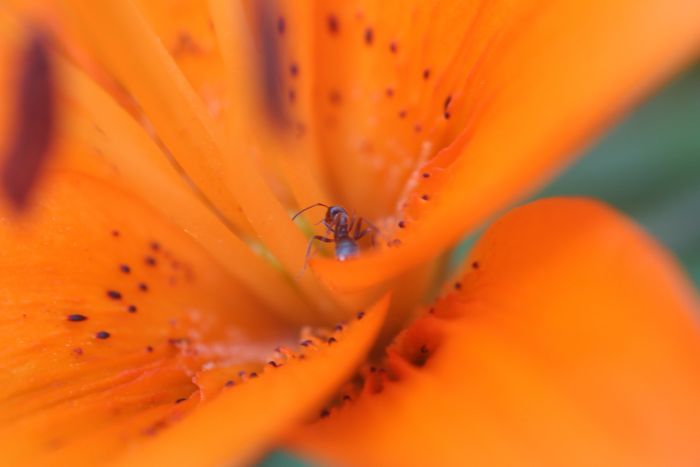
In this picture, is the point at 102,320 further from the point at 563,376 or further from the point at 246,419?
the point at 563,376

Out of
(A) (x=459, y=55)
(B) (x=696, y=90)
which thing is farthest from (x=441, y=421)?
(B) (x=696, y=90)

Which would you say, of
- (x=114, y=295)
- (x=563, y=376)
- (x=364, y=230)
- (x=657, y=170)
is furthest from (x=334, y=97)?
(x=657, y=170)

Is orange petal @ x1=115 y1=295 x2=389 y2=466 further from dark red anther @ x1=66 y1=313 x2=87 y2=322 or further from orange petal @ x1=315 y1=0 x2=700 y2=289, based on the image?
dark red anther @ x1=66 y1=313 x2=87 y2=322

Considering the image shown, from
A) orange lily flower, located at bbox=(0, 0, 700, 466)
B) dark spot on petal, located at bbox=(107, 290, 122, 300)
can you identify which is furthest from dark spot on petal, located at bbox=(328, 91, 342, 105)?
dark spot on petal, located at bbox=(107, 290, 122, 300)

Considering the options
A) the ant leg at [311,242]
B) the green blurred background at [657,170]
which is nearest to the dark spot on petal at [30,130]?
the ant leg at [311,242]

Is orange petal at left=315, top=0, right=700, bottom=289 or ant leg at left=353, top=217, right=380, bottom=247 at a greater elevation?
ant leg at left=353, top=217, right=380, bottom=247

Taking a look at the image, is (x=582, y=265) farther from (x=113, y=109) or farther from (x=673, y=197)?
(x=673, y=197)

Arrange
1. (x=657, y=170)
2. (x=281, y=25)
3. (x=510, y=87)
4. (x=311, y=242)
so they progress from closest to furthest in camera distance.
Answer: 1. (x=510, y=87)
2. (x=311, y=242)
3. (x=281, y=25)
4. (x=657, y=170)
